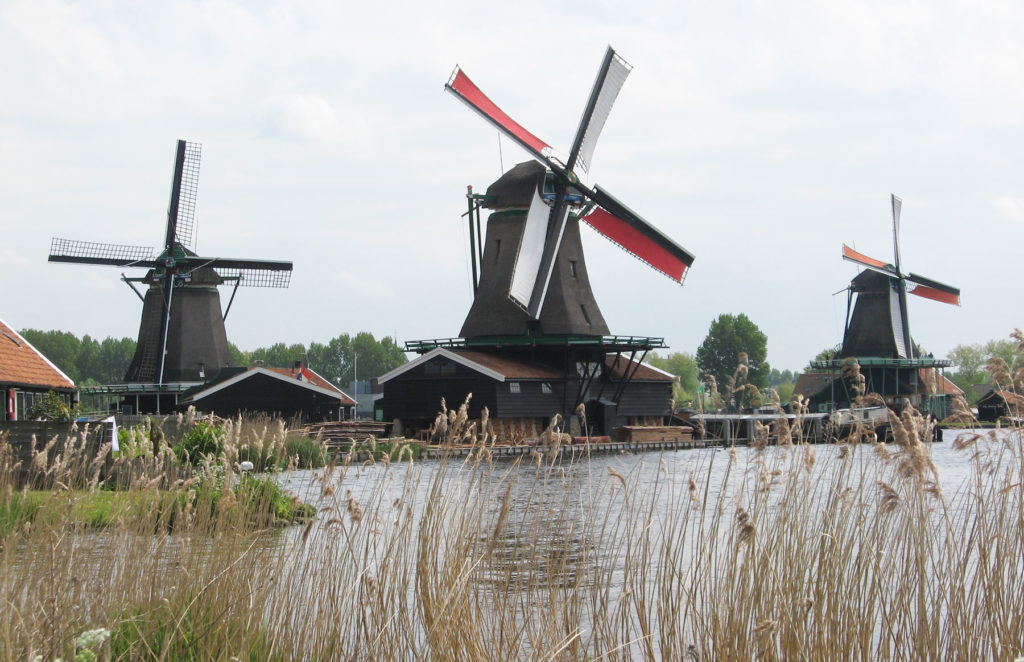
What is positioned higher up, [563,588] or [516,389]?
[516,389]

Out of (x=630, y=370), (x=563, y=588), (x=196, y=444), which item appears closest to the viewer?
(x=563, y=588)

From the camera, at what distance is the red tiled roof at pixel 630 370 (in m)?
31.7

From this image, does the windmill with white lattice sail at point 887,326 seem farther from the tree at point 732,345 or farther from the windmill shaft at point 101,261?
the windmill shaft at point 101,261

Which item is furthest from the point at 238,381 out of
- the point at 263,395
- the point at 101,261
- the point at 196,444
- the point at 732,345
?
the point at 732,345

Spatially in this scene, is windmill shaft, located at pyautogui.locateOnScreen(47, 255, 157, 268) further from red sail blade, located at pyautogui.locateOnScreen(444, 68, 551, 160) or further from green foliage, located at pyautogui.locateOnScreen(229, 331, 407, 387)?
green foliage, located at pyautogui.locateOnScreen(229, 331, 407, 387)

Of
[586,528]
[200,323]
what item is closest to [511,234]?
[200,323]

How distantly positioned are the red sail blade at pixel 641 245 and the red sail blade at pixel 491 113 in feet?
8.18

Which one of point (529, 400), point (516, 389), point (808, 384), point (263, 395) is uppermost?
point (808, 384)

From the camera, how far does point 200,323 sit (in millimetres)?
34562

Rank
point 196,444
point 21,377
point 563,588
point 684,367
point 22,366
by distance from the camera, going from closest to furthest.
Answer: point 563,588
point 196,444
point 21,377
point 22,366
point 684,367

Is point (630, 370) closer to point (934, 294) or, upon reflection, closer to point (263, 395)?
point (263, 395)

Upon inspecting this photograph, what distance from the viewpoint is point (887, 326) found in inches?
1772

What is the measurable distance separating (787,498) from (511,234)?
26795 millimetres

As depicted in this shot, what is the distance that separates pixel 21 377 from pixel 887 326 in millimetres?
35343
